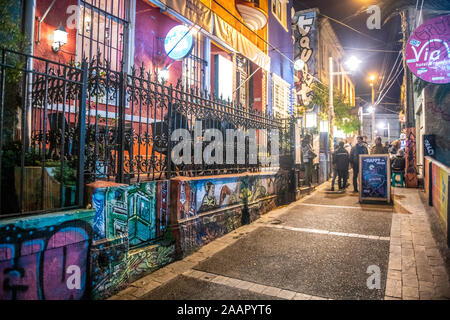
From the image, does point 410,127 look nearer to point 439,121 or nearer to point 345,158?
point 439,121

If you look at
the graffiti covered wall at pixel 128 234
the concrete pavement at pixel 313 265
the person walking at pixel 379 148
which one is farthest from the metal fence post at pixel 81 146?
the person walking at pixel 379 148

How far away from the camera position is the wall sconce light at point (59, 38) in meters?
5.49

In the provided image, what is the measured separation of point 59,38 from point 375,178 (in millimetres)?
9087

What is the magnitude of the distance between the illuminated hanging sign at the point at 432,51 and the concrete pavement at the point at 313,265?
14.7 ft

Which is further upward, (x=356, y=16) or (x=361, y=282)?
(x=356, y=16)

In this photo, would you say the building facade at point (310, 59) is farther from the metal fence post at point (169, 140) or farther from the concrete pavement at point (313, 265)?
the metal fence post at point (169, 140)

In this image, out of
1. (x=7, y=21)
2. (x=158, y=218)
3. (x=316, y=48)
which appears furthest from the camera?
(x=316, y=48)

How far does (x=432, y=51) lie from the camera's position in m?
8.05

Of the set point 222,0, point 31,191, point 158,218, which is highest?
point 222,0

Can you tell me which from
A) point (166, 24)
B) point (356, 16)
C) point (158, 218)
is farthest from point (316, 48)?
point (158, 218)

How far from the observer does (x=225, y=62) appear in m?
10.2

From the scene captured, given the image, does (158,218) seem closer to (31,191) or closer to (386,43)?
(31,191)

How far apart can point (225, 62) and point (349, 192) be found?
699cm
